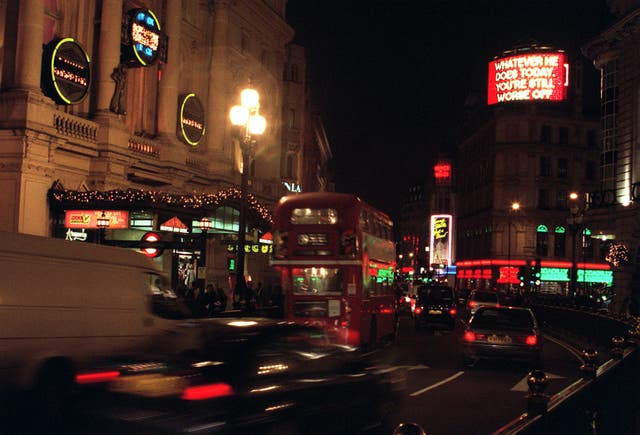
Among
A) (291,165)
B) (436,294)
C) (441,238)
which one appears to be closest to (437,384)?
(436,294)

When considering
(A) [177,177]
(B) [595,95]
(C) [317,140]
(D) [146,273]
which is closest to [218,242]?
(A) [177,177]

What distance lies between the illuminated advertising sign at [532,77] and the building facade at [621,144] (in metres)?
18.8

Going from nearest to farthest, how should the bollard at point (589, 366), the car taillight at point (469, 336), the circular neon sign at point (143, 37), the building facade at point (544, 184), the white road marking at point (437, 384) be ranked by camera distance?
1. the bollard at point (589, 366)
2. the white road marking at point (437, 384)
3. the car taillight at point (469, 336)
4. the circular neon sign at point (143, 37)
5. the building facade at point (544, 184)

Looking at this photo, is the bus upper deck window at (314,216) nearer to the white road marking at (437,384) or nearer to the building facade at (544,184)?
the white road marking at (437,384)

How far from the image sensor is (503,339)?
18.2 metres

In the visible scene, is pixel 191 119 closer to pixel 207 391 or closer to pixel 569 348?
pixel 569 348

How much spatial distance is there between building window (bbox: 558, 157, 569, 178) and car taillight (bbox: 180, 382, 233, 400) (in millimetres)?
85898

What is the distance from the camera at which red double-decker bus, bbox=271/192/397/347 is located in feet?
67.9

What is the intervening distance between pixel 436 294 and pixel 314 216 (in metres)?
13.7

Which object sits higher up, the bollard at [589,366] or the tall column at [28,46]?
the tall column at [28,46]

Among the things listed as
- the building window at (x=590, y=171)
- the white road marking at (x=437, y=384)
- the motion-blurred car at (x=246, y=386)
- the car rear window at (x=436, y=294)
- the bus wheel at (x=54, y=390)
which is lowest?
the white road marking at (x=437, y=384)

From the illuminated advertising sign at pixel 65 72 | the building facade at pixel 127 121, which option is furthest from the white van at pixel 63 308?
the illuminated advertising sign at pixel 65 72

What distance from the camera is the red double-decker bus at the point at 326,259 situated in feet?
67.9

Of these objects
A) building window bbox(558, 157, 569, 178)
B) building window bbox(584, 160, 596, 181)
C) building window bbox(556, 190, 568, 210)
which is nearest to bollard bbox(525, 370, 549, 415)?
building window bbox(556, 190, 568, 210)
